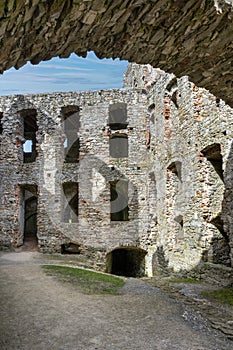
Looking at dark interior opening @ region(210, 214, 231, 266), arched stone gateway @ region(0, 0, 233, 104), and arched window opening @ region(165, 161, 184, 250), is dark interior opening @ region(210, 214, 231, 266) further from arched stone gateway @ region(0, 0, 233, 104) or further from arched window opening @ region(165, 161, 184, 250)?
arched stone gateway @ region(0, 0, 233, 104)

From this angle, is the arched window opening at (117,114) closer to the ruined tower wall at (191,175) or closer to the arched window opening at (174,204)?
the ruined tower wall at (191,175)

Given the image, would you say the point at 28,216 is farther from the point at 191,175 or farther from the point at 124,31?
the point at 124,31

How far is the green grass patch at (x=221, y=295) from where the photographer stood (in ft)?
21.8

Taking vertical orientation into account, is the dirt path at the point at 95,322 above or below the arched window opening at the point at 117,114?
below

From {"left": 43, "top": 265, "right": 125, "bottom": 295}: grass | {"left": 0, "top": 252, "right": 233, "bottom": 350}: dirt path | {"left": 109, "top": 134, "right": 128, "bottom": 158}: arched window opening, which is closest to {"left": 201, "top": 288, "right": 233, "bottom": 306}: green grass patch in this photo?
{"left": 0, "top": 252, "right": 233, "bottom": 350}: dirt path

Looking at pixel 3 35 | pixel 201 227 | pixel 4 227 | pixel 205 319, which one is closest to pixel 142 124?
pixel 201 227

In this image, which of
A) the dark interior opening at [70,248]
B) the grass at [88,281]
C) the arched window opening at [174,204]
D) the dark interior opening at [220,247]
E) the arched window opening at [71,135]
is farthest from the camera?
the arched window opening at [71,135]

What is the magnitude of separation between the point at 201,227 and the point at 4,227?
32.9 ft

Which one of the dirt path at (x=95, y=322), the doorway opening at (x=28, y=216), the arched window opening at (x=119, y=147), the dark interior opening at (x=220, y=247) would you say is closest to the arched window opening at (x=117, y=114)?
the arched window opening at (x=119, y=147)

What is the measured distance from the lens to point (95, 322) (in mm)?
5113

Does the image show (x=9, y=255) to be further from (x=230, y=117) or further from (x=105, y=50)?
(x=105, y=50)

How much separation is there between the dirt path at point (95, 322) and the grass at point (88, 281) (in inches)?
15.1

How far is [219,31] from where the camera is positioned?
357 cm

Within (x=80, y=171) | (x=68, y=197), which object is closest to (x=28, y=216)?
(x=68, y=197)
